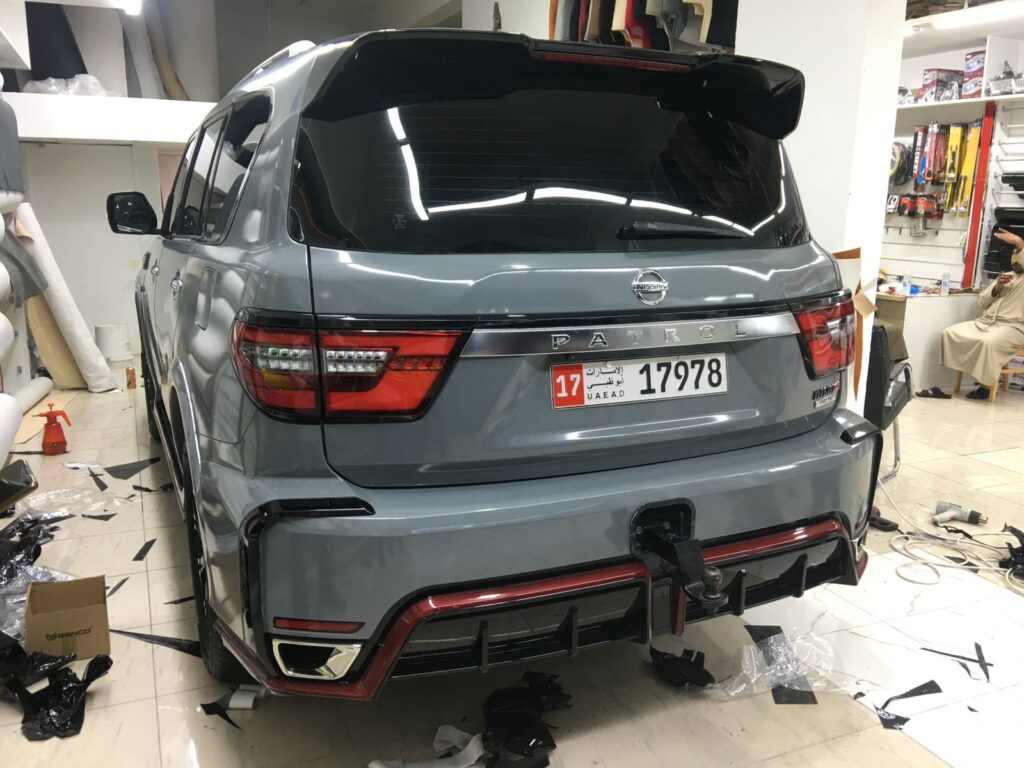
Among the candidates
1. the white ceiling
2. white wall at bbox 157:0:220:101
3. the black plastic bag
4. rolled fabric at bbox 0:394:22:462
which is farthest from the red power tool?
the white ceiling

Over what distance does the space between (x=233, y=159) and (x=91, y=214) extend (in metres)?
5.48

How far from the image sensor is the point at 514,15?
5434 millimetres

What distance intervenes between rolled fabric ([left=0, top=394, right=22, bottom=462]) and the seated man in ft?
19.7

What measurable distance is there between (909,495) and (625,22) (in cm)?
253

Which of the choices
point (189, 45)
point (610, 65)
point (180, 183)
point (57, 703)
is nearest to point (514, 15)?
point (180, 183)

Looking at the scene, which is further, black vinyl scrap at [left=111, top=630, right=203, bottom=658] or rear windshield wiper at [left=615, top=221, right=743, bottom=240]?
black vinyl scrap at [left=111, top=630, right=203, bottom=658]

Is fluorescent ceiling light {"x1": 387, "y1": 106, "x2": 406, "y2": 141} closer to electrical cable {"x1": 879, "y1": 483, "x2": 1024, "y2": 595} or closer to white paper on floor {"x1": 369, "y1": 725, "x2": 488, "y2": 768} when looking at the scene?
white paper on floor {"x1": 369, "y1": 725, "x2": 488, "y2": 768}

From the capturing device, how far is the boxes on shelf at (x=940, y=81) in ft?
23.7

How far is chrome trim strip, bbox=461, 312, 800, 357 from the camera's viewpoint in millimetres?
1440

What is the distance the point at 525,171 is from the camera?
161cm

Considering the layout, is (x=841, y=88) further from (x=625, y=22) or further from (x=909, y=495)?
(x=909, y=495)

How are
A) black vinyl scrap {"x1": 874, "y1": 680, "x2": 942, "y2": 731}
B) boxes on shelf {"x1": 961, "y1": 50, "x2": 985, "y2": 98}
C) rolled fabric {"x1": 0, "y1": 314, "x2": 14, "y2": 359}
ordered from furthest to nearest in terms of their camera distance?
boxes on shelf {"x1": 961, "y1": 50, "x2": 985, "y2": 98}, rolled fabric {"x1": 0, "y1": 314, "x2": 14, "y2": 359}, black vinyl scrap {"x1": 874, "y1": 680, "x2": 942, "y2": 731}

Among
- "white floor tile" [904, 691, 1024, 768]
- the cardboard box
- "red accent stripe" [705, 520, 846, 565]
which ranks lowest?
"white floor tile" [904, 691, 1024, 768]

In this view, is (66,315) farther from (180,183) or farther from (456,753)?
(456,753)
